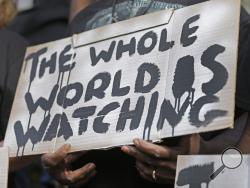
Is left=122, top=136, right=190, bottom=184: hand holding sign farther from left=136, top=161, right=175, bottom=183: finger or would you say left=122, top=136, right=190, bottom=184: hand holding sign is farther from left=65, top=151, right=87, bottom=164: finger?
left=65, top=151, right=87, bottom=164: finger

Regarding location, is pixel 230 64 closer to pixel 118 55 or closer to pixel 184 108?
pixel 184 108

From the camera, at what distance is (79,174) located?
5.36ft

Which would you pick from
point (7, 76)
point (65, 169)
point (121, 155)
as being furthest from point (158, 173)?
point (7, 76)

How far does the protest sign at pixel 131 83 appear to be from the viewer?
1.38 metres

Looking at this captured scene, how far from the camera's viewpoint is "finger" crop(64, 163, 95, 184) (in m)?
1.62

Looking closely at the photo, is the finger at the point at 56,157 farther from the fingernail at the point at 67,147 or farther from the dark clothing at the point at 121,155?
the dark clothing at the point at 121,155

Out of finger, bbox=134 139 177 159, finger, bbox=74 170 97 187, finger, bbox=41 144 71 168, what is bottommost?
finger, bbox=134 139 177 159

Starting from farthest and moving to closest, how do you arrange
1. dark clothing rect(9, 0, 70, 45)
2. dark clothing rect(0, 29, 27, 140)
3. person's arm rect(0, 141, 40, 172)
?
dark clothing rect(9, 0, 70, 45)
dark clothing rect(0, 29, 27, 140)
person's arm rect(0, 141, 40, 172)

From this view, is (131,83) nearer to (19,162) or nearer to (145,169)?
(145,169)

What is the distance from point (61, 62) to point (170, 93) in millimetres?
378

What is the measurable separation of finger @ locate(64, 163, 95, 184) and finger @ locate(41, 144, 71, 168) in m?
0.06

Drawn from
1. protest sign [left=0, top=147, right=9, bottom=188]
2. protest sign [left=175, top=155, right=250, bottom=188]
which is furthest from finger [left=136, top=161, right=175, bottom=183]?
protest sign [left=0, top=147, right=9, bottom=188]

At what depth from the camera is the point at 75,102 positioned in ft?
5.30

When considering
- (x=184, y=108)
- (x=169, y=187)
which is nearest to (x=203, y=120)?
(x=184, y=108)
